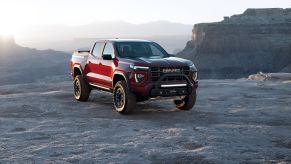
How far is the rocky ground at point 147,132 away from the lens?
6.71 meters

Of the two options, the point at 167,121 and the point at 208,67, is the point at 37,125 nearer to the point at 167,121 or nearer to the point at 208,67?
the point at 167,121

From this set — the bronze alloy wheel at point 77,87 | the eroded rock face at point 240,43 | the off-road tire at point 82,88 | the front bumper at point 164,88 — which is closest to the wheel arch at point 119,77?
the front bumper at point 164,88

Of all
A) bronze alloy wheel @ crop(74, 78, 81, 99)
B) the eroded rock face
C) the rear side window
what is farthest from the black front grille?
the eroded rock face

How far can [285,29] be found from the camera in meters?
114

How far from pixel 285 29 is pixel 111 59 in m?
111

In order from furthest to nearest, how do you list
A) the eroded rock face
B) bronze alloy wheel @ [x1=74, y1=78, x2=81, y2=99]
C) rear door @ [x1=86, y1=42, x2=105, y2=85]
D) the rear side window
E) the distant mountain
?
1. the distant mountain
2. the eroded rock face
3. bronze alloy wheel @ [x1=74, y1=78, x2=81, y2=99]
4. the rear side window
5. rear door @ [x1=86, y1=42, x2=105, y2=85]

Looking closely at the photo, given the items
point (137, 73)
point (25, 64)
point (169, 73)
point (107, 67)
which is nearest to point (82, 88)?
point (107, 67)

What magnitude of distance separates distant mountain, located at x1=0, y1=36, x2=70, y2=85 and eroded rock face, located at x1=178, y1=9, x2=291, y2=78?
4784 centimetres

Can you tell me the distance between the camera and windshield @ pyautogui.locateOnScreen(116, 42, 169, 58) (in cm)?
1071

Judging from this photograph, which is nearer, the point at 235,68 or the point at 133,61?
the point at 133,61

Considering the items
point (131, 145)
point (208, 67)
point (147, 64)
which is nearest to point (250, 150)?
point (131, 145)

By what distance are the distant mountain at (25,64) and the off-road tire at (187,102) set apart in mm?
111993

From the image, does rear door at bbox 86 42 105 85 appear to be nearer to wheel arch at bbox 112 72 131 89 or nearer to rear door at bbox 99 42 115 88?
rear door at bbox 99 42 115 88

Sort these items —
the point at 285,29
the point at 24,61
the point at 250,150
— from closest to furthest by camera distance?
the point at 250,150, the point at 285,29, the point at 24,61
